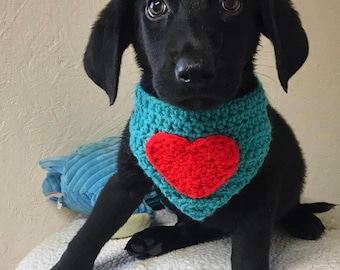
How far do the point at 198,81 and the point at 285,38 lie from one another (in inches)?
8.9

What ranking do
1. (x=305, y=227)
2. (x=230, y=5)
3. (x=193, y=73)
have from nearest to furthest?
(x=193, y=73) → (x=230, y=5) → (x=305, y=227)

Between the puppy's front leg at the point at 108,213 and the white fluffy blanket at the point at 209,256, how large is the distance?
0.30ft

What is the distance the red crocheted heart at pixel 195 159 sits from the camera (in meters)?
1.03

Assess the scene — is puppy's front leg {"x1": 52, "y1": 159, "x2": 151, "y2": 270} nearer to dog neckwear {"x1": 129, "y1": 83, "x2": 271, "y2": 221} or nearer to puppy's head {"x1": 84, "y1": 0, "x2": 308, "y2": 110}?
dog neckwear {"x1": 129, "y1": 83, "x2": 271, "y2": 221}

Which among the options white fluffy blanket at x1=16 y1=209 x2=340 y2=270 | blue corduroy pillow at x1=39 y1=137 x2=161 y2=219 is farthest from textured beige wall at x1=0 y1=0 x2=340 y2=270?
white fluffy blanket at x1=16 y1=209 x2=340 y2=270

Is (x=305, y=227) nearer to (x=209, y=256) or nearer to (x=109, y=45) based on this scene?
(x=209, y=256)

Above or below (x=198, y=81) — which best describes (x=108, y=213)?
below

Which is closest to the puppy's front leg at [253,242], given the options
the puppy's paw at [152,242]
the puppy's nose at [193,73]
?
the puppy's paw at [152,242]

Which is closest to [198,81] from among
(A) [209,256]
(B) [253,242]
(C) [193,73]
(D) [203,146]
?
(C) [193,73]

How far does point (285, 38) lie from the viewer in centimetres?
102

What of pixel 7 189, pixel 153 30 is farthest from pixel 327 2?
pixel 7 189

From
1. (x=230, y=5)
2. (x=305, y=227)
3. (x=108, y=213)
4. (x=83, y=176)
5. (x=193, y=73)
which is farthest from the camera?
(x=83, y=176)

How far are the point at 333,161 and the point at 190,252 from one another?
0.86 m

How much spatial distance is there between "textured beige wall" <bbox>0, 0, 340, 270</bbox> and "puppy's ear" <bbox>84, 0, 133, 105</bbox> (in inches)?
19.9
